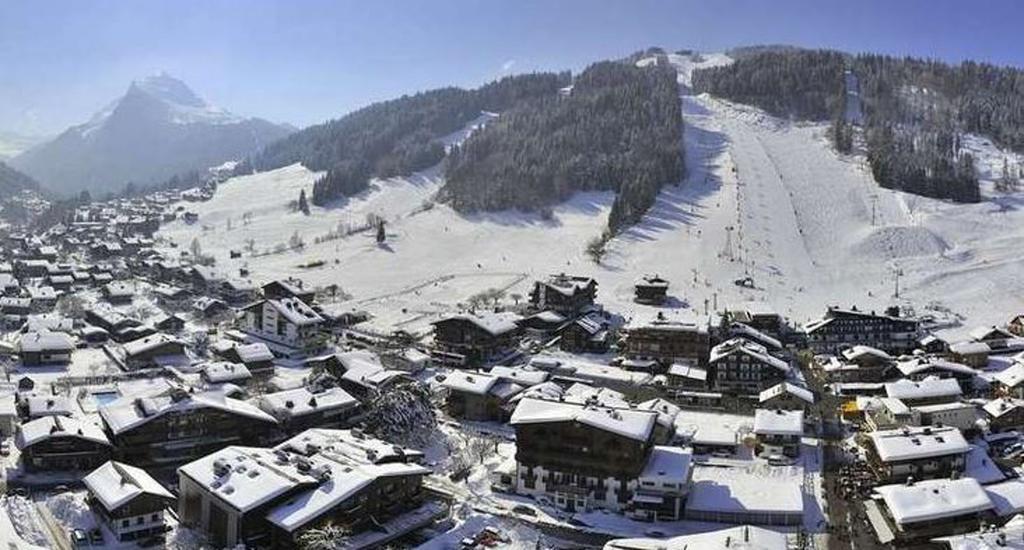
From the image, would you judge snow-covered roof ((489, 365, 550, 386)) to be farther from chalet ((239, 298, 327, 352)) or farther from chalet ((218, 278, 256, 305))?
chalet ((218, 278, 256, 305))

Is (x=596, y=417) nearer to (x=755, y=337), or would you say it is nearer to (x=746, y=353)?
(x=746, y=353)

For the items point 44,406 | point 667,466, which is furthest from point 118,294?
point 667,466

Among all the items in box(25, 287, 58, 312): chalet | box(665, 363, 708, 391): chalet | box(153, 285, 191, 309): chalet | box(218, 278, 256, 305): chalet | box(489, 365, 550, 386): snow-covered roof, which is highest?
box(489, 365, 550, 386): snow-covered roof

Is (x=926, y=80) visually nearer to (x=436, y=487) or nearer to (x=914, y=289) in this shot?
(x=914, y=289)

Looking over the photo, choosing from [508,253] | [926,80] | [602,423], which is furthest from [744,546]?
[926,80]

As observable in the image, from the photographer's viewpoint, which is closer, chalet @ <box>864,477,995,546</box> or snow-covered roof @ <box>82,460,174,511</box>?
snow-covered roof @ <box>82,460,174,511</box>

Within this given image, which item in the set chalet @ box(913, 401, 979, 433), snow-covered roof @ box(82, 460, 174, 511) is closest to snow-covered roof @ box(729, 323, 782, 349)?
chalet @ box(913, 401, 979, 433)

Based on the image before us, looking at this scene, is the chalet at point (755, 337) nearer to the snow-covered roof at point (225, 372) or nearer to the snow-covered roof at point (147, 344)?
the snow-covered roof at point (225, 372)
